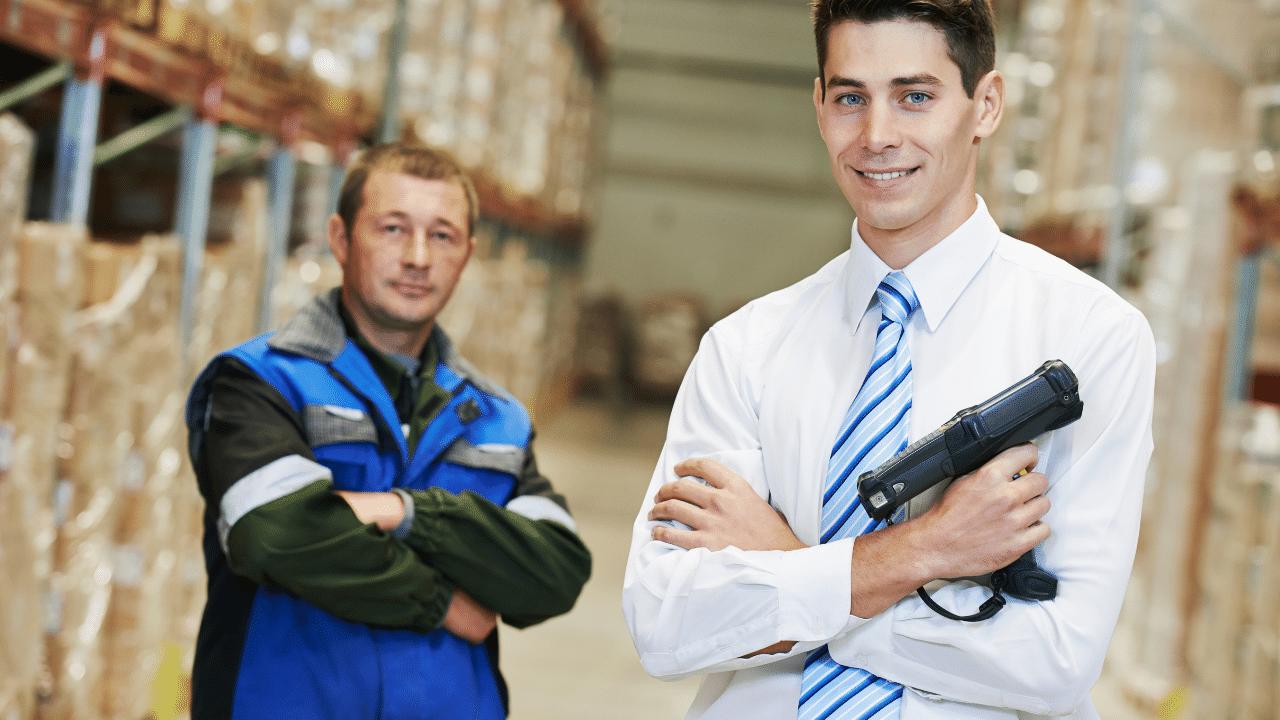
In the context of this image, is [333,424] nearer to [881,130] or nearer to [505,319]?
[881,130]

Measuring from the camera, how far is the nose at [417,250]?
7.11 feet

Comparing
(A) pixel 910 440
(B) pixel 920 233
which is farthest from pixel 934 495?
(B) pixel 920 233

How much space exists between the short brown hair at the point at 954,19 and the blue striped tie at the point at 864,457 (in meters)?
0.29

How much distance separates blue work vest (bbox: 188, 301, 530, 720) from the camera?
1.95 metres

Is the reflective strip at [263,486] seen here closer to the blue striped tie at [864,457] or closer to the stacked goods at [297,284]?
the blue striped tie at [864,457]

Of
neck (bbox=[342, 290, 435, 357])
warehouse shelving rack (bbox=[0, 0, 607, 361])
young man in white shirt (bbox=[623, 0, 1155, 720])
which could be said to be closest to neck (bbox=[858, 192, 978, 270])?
young man in white shirt (bbox=[623, 0, 1155, 720])

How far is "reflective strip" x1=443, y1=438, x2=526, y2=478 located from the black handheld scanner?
0.99 meters

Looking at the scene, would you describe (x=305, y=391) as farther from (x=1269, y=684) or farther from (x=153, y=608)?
(x=1269, y=684)

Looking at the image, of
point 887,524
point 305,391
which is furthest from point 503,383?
point 887,524

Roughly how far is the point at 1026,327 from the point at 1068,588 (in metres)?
0.34

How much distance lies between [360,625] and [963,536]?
3.74ft

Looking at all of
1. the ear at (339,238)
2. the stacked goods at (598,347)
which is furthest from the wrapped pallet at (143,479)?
the stacked goods at (598,347)

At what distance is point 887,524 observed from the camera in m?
1.46

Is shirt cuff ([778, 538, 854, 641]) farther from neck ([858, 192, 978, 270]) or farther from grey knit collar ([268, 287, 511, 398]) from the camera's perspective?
grey knit collar ([268, 287, 511, 398])
